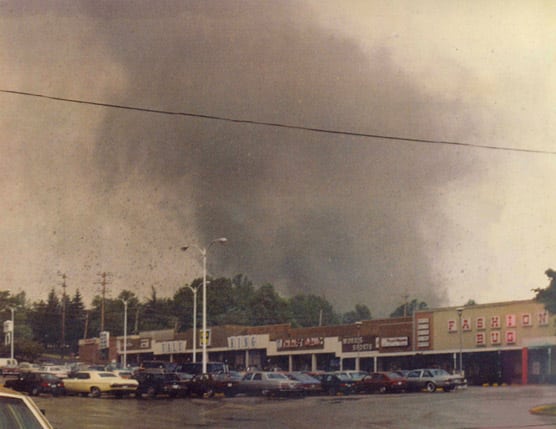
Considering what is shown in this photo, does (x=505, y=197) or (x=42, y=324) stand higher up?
(x=505, y=197)

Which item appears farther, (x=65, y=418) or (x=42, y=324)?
(x=42, y=324)

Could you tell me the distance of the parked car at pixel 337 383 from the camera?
33125 mm

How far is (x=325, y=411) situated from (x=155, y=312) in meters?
11.9

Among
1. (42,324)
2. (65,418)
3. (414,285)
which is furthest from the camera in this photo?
(414,285)

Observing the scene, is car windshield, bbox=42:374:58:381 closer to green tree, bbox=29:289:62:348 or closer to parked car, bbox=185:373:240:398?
green tree, bbox=29:289:62:348

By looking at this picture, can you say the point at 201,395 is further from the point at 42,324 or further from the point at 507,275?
the point at 507,275

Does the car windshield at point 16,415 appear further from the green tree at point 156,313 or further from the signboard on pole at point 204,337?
the green tree at point 156,313

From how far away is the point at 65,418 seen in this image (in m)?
22.7

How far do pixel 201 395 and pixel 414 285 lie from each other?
1060 centimetres

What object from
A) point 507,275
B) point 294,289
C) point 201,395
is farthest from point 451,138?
point 201,395

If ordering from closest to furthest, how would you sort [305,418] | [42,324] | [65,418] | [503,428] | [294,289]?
1. [503,428]
2. [65,418]
3. [305,418]
4. [42,324]
5. [294,289]

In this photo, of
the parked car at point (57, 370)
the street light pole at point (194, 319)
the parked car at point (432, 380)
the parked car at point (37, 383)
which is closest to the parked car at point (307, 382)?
the parked car at point (432, 380)

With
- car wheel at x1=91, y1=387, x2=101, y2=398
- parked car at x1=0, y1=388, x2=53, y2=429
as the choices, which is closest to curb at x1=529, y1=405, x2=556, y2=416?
car wheel at x1=91, y1=387, x2=101, y2=398

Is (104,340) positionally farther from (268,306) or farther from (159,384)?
(268,306)
